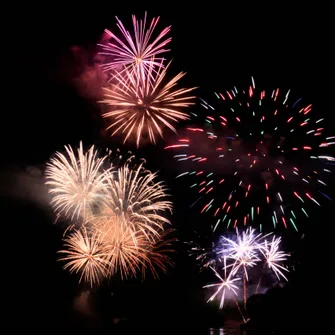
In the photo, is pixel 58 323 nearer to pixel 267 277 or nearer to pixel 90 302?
pixel 90 302

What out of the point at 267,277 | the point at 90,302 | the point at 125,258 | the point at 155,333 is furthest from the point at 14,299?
the point at 267,277

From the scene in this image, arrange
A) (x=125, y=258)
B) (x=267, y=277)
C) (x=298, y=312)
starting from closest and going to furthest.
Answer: (x=125, y=258) → (x=298, y=312) → (x=267, y=277)

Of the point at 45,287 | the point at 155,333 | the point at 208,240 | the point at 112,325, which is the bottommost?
the point at 155,333

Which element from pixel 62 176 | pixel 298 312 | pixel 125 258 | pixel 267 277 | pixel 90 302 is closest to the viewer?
pixel 62 176

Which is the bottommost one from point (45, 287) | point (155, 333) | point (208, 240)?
point (155, 333)

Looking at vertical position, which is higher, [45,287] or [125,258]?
[45,287]

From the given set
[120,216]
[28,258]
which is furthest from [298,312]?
[28,258]

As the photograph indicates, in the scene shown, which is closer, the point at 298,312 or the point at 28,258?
the point at 298,312

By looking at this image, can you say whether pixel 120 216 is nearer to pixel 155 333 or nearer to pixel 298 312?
pixel 155 333

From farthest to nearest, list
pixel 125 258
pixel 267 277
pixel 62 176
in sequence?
1. pixel 267 277
2. pixel 125 258
3. pixel 62 176
